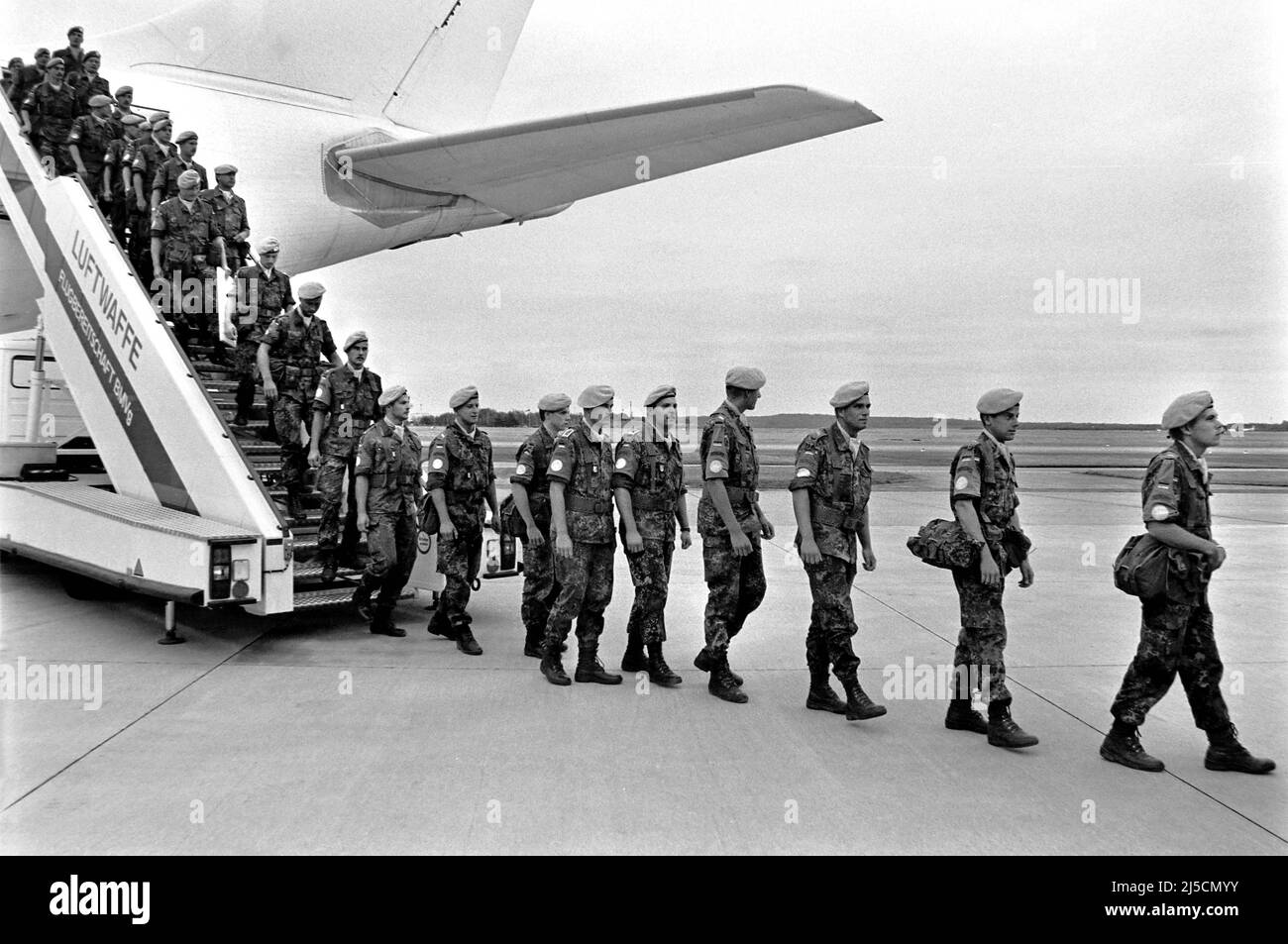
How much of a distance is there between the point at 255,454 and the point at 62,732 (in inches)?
138

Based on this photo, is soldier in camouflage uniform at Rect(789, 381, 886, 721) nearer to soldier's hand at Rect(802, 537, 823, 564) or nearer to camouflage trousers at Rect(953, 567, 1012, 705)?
soldier's hand at Rect(802, 537, 823, 564)

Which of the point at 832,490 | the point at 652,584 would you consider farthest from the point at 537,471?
the point at 832,490

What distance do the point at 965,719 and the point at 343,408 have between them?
4841mm

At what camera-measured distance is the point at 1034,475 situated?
23391 millimetres

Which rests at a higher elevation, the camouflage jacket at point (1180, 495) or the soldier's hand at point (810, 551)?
the camouflage jacket at point (1180, 495)

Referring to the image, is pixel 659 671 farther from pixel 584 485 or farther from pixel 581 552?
pixel 584 485

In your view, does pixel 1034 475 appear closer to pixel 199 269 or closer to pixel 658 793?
pixel 199 269

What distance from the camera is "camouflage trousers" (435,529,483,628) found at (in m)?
6.23

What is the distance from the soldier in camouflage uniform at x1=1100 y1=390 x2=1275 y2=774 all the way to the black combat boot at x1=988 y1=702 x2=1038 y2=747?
353 mm

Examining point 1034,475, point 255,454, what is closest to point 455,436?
point 255,454

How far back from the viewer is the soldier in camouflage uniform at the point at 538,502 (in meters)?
5.95

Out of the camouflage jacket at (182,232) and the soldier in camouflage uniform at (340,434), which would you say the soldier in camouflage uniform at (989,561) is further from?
the camouflage jacket at (182,232)

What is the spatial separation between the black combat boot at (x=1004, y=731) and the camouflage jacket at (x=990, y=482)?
0.80 m

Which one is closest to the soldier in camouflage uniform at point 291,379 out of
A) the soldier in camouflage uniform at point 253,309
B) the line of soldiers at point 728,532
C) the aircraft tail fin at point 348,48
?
the line of soldiers at point 728,532
